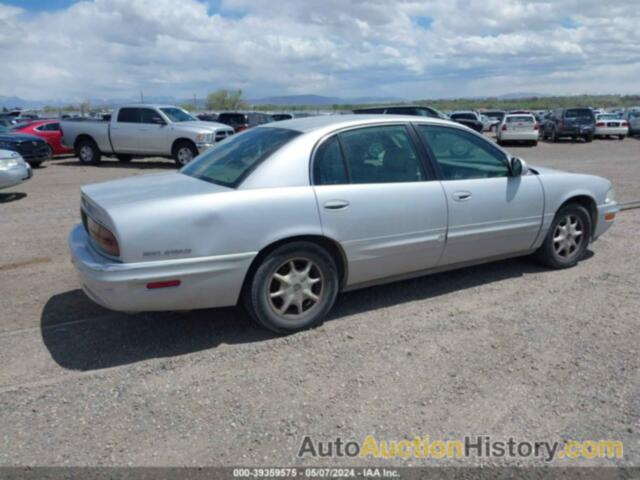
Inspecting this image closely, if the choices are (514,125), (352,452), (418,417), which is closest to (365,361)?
(418,417)

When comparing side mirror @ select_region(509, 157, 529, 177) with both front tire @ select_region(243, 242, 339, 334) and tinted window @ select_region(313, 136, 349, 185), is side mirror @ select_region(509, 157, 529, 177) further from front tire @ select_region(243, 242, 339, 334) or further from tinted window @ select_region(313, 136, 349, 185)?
front tire @ select_region(243, 242, 339, 334)

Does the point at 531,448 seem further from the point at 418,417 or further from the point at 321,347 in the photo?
the point at 321,347

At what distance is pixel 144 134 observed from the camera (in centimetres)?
1600

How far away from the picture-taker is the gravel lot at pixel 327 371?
2.87 metres

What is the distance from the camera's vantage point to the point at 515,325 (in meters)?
4.18

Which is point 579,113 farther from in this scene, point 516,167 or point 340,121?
point 340,121

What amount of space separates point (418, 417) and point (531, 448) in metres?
0.61

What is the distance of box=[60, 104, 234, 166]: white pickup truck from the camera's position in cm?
1559

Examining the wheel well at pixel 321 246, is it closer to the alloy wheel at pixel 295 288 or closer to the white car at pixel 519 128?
the alloy wheel at pixel 295 288

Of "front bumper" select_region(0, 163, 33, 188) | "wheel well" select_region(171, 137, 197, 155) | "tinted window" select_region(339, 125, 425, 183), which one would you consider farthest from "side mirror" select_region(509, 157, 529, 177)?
"wheel well" select_region(171, 137, 197, 155)

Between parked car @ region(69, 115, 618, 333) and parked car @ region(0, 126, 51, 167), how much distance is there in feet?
42.0

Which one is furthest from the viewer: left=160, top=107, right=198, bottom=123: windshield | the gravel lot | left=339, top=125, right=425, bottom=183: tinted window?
left=160, top=107, right=198, bottom=123: windshield

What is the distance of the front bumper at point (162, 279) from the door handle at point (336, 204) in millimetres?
679

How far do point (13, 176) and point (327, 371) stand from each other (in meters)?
8.94
